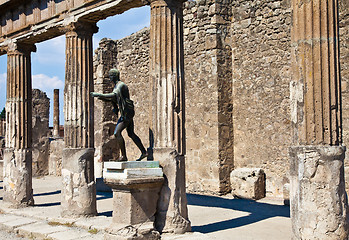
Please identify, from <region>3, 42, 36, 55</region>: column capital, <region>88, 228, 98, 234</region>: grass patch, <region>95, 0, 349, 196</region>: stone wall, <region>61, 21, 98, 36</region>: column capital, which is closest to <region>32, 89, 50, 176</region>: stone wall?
<region>3, 42, 36, 55</region>: column capital

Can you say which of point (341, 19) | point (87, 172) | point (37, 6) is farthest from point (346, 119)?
point (37, 6)

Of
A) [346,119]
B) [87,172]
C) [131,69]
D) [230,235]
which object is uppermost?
[131,69]

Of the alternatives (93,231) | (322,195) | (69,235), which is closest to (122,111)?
(93,231)

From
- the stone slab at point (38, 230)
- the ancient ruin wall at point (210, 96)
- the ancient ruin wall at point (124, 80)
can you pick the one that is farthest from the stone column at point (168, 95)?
the ancient ruin wall at point (124, 80)

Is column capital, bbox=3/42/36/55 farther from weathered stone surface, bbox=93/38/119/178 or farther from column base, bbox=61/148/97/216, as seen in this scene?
weathered stone surface, bbox=93/38/119/178

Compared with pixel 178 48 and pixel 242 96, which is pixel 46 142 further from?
pixel 178 48

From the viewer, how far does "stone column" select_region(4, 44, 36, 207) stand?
9070mm

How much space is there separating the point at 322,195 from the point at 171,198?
7.40 ft

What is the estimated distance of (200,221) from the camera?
7164 mm

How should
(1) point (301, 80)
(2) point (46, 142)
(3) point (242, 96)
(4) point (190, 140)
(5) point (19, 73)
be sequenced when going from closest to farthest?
(1) point (301, 80) → (5) point (19, 73) → (3) point (242, 96) → (4) point (190, 140) → (2) point (46, 142)

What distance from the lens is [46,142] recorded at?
16078mm

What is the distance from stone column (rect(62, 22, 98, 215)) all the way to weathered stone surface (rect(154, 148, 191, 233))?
7.37 ft

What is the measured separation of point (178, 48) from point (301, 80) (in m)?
2.20

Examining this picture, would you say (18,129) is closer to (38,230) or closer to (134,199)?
(38,230)
